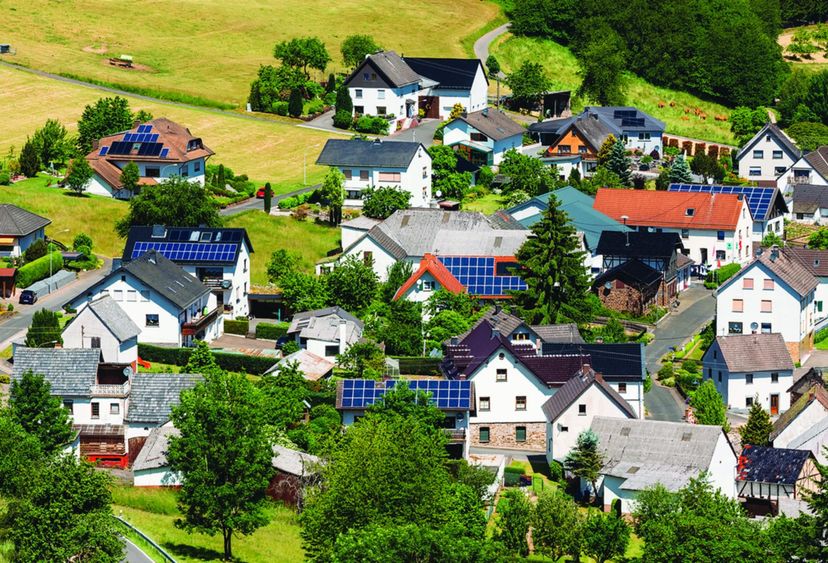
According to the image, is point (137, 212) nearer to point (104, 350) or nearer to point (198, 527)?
point (104, 350)

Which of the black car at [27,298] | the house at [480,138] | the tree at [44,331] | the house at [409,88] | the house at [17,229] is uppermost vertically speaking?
the house at [409,88]

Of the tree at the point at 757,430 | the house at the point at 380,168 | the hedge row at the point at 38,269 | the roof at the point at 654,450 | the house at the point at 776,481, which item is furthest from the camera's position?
the house at the point at 380,168

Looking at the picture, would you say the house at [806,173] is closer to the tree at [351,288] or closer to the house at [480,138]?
the house at [480,138]

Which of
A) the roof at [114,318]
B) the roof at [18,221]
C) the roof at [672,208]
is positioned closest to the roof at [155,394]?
the roof at [114,318]

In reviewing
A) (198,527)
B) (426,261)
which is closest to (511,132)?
(426,261)

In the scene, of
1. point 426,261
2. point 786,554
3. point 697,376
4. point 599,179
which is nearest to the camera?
point 786,554

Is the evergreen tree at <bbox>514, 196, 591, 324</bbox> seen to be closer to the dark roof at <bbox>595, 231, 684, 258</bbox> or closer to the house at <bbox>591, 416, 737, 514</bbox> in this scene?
the dark roof at <bbox>595, 231, 684, 258</bbox>

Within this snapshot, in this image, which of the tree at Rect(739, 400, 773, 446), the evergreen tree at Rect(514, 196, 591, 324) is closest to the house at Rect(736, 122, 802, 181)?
the evergreen tree at Rect(514, 196, 591, 324)
